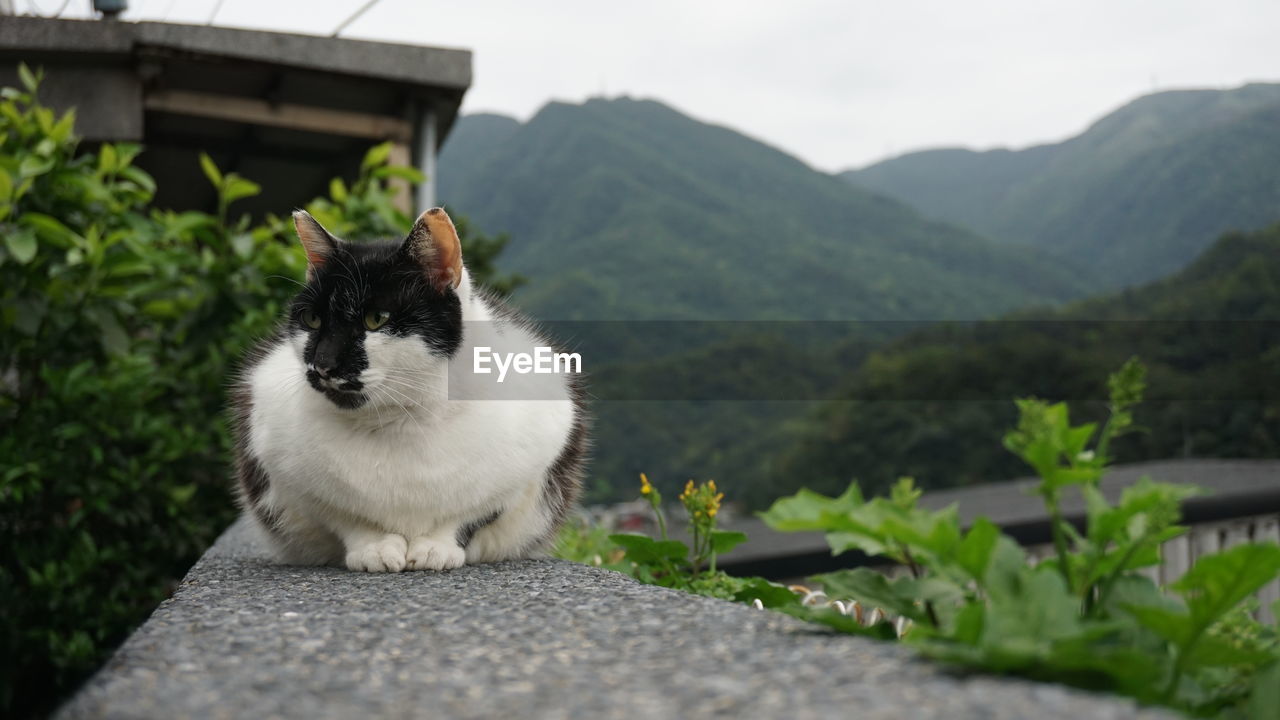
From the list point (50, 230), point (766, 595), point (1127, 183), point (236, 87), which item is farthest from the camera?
point (1127, 183)

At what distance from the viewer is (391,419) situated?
1.77m

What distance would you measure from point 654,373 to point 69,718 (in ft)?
69.4

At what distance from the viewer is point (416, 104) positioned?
494 cm

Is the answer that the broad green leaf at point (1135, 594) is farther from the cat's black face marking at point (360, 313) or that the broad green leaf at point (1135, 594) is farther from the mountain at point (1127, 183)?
the mountain at point (1127, 183)

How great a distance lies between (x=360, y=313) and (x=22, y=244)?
135cm

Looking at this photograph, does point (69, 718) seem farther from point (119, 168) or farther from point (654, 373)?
point (654, 373)

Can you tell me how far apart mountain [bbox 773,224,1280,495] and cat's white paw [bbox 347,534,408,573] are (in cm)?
1626

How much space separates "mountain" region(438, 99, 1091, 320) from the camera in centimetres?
3141

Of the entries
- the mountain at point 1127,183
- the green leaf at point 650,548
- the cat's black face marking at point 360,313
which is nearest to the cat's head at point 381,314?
the cat's black face marking at point 360,313

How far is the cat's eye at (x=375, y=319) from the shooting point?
172cm

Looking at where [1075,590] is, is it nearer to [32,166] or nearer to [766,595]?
[766,595]

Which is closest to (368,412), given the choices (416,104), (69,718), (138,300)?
(69,718)

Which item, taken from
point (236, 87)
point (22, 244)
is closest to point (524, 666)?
point (22, 244)

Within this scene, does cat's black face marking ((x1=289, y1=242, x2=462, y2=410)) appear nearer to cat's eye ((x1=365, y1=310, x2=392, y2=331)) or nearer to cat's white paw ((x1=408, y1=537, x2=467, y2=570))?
cat's eye ((x1=365, y1=310, x2=392, y2=331))
